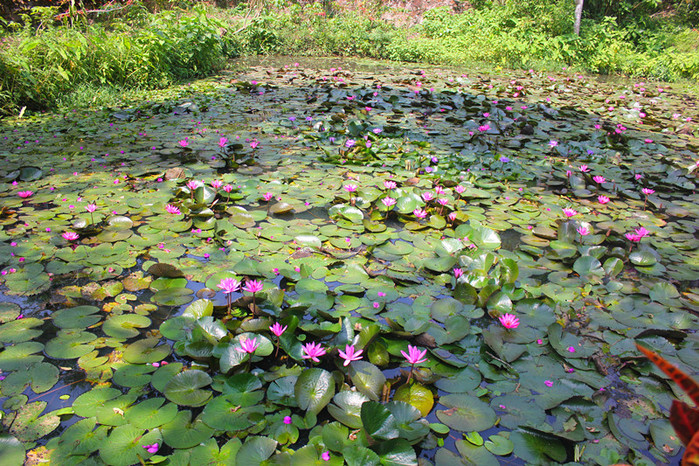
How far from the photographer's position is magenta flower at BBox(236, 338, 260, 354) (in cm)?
124

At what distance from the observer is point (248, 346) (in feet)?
4.08

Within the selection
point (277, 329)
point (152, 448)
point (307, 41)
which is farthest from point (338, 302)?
point (307, 41)

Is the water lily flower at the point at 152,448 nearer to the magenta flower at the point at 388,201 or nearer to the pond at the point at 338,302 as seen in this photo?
the pond at the point at 338,302

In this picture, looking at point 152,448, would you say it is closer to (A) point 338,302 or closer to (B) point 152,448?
(B) point 152,448

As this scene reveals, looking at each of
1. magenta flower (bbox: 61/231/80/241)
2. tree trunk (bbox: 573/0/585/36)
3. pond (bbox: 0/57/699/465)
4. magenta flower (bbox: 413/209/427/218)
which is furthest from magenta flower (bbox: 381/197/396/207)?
tree trunk (bbox: 573/0/585/36)

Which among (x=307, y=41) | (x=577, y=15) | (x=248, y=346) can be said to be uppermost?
(x=577, y=15)

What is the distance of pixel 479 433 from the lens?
44.7 inches

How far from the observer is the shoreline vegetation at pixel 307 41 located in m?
4.55

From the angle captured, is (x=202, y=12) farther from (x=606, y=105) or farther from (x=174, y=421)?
(x=174, y=421)

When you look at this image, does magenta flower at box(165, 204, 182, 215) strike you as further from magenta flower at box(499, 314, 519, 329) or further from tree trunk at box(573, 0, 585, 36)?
tree trunk at box(573, 0, 585, 36)

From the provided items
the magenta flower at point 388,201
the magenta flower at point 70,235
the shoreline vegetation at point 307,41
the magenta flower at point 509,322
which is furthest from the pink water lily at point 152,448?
the shoreline vegetation at point 307,41

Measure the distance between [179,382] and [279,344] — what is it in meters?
0.32

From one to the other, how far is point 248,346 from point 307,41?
35.1 feet

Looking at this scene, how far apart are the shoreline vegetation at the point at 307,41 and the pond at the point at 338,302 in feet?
4.34
